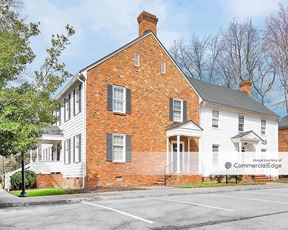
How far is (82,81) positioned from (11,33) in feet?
21.6

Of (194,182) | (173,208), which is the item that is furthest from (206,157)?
(173,208)

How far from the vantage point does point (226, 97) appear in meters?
30.6

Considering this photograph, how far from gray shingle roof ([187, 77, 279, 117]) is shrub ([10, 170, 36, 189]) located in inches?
513

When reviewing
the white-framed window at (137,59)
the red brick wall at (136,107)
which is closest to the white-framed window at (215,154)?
the red brick wall at (136,107)

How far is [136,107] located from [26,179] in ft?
26.7

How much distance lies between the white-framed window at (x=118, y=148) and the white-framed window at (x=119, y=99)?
5.13ft

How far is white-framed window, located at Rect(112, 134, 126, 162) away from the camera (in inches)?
842

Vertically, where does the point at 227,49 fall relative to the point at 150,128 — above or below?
above

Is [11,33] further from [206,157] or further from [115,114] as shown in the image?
[206,157]

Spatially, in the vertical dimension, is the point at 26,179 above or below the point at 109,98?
below

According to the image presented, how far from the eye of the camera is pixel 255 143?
30047mm

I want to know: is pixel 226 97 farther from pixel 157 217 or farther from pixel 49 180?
pixel 157 217

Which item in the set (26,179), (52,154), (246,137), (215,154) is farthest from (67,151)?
(246,137)

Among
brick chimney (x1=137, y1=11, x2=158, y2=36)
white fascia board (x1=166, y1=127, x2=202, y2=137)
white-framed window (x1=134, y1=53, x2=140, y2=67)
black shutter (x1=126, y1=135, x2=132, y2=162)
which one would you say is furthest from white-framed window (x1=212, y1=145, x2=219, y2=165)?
brick chimney (x1=137, y1=11, x2=158, y2=36)
